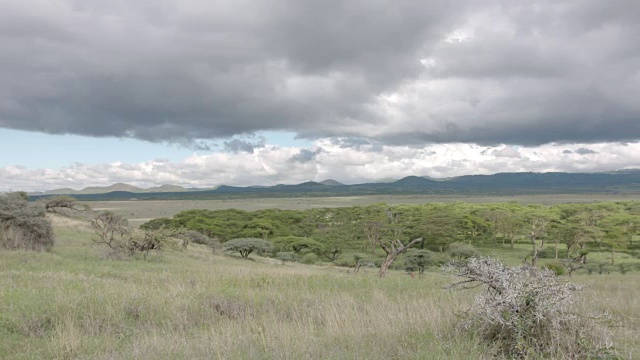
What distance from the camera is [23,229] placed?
22.9m

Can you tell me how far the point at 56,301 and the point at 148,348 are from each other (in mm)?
3230

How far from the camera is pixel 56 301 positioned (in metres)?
8.15

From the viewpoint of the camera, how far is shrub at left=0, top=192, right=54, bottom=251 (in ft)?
72.4

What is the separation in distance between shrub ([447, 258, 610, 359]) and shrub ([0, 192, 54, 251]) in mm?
22612

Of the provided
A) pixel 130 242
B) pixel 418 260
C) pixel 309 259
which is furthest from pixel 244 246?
pixel 130 242

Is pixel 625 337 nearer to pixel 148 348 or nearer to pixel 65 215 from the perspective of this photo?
pixel 148 348

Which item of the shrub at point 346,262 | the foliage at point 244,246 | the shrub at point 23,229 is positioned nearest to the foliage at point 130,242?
the shrub at point 23,229

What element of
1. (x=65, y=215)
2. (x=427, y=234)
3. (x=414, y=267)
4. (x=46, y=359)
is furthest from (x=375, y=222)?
(x=46, y=359)

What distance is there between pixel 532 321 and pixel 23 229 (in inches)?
963

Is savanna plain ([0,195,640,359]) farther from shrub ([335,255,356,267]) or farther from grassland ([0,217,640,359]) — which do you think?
shrub ([335,255,356,267])

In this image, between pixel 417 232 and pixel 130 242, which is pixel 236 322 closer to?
pixel 130 242

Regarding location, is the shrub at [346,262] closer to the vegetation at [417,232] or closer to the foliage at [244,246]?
the vegetation at [417,232]

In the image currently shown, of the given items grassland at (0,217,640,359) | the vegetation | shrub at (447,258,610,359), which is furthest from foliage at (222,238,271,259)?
shrub at (447,258,610,359)

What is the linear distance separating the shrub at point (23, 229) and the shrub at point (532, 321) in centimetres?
2261
